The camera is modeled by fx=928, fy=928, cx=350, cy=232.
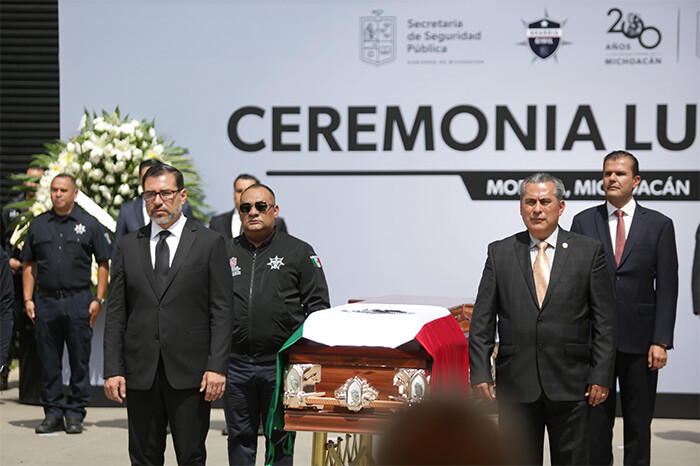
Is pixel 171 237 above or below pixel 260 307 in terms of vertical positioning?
above

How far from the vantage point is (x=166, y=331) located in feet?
13.8

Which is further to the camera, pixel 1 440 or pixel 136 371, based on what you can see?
pixel 1 440

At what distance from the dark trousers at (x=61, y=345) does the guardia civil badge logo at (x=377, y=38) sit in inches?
118

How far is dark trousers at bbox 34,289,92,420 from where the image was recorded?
7.09 metres

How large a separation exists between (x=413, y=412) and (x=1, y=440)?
20.8 ft

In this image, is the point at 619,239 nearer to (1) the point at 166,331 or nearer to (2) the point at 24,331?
(1) the point at 166,331

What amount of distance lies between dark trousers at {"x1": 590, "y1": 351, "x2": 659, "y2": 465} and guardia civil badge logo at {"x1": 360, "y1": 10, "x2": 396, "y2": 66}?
145 inches

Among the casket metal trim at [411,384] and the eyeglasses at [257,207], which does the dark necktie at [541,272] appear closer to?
the casket metal trim at [411,384]

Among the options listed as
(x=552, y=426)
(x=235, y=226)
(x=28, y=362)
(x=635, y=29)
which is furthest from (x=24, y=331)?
(x=635, y=29)

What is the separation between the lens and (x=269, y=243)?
5074 mm

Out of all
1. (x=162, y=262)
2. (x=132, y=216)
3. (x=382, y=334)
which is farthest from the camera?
(x=132, y=216)

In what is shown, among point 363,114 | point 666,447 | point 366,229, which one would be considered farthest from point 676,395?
point 363,114

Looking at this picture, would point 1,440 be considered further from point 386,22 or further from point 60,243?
point 386,22

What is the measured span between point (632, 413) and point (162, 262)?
2.62m
